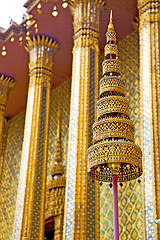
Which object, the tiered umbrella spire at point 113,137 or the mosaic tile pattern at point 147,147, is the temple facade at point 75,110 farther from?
the tiered umbrella spire at point 113,137

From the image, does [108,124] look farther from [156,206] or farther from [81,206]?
[81,206]

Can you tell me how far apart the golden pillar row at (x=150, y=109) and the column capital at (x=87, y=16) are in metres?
1.23

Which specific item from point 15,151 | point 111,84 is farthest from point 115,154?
point 15,151

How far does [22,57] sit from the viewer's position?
11414 mm

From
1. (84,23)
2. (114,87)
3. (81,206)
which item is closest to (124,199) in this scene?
(81,206)

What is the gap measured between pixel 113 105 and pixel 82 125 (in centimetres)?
395

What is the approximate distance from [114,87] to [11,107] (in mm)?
10946

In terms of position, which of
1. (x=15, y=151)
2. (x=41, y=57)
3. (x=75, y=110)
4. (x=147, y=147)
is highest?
(x=41, y=57)

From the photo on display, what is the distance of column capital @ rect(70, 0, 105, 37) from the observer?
8.38 metres

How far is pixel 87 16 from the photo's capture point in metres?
8.46

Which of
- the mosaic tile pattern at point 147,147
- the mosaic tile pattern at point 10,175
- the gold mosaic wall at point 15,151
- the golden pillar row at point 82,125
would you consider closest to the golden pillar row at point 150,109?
the mosaic tile pattern at point 147,147

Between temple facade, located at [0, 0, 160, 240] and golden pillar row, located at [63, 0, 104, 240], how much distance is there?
0.02 meters

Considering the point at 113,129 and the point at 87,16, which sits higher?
the point at 87,16

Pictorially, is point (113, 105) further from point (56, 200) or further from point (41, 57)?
point (56, 200)
